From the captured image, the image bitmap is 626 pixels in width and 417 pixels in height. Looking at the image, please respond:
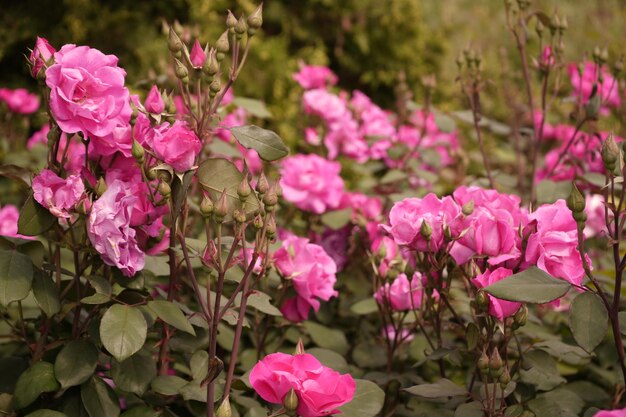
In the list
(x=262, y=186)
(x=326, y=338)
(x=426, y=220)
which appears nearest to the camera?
(x=262, y=186)

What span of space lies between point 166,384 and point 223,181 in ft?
1.11

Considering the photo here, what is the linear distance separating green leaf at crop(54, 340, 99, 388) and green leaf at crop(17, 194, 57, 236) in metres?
0.19

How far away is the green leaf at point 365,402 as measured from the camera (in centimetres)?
113

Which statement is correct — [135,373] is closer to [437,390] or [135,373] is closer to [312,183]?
[437,390]

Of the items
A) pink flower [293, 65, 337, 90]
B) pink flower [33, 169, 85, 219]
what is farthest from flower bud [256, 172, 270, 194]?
pink flower [293, 65, 337, 90]

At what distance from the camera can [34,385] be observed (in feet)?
3.72

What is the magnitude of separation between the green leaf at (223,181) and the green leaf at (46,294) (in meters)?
0.30

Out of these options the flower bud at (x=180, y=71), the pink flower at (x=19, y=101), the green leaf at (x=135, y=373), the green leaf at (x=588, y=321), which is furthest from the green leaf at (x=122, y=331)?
the pink flower at (x=19, y=101)

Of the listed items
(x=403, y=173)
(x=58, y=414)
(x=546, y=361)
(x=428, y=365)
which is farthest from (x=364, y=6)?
(x=58, y=414)

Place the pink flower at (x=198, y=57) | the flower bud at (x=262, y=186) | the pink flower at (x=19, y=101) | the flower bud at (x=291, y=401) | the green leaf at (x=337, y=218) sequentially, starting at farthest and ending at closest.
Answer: the pink flower at (x=19, y=101) < the green leaf at (x=337, y=218) < the pink flower at (x=198, y=57) < the flower bud at (x=262, y=186) < the flower bud at (x=291, y=401)

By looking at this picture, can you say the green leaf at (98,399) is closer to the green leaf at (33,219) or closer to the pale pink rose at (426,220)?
the green leaf at (33,219)

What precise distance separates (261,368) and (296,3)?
138 inches

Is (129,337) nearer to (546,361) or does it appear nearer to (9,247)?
(9,247)

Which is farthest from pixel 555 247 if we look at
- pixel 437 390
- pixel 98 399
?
pixel 98 399
